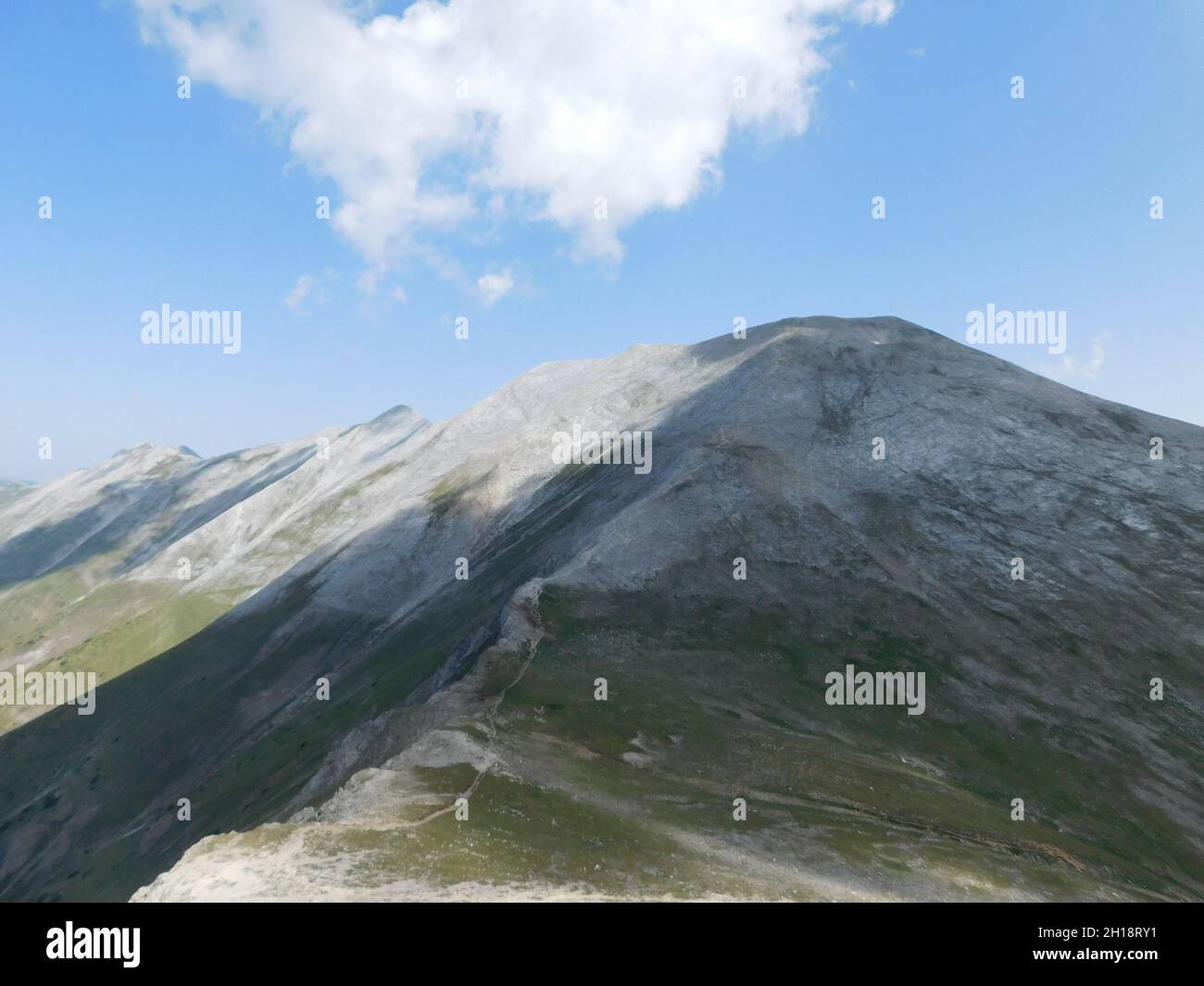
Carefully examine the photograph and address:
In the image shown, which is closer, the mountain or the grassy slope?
the grassy slope

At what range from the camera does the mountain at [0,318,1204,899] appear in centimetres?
3164

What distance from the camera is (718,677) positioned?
186 feet

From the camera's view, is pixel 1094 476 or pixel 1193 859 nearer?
pixel 1193 859

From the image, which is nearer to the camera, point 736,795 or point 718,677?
point 736,795

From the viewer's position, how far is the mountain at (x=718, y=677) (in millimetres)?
31641

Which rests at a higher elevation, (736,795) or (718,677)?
(718,677)

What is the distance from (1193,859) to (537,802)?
141 ft

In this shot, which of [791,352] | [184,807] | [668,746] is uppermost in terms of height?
[791,352]

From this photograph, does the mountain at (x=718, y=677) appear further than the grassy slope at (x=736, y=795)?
Yes

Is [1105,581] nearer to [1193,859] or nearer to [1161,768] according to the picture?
[1161,768]
